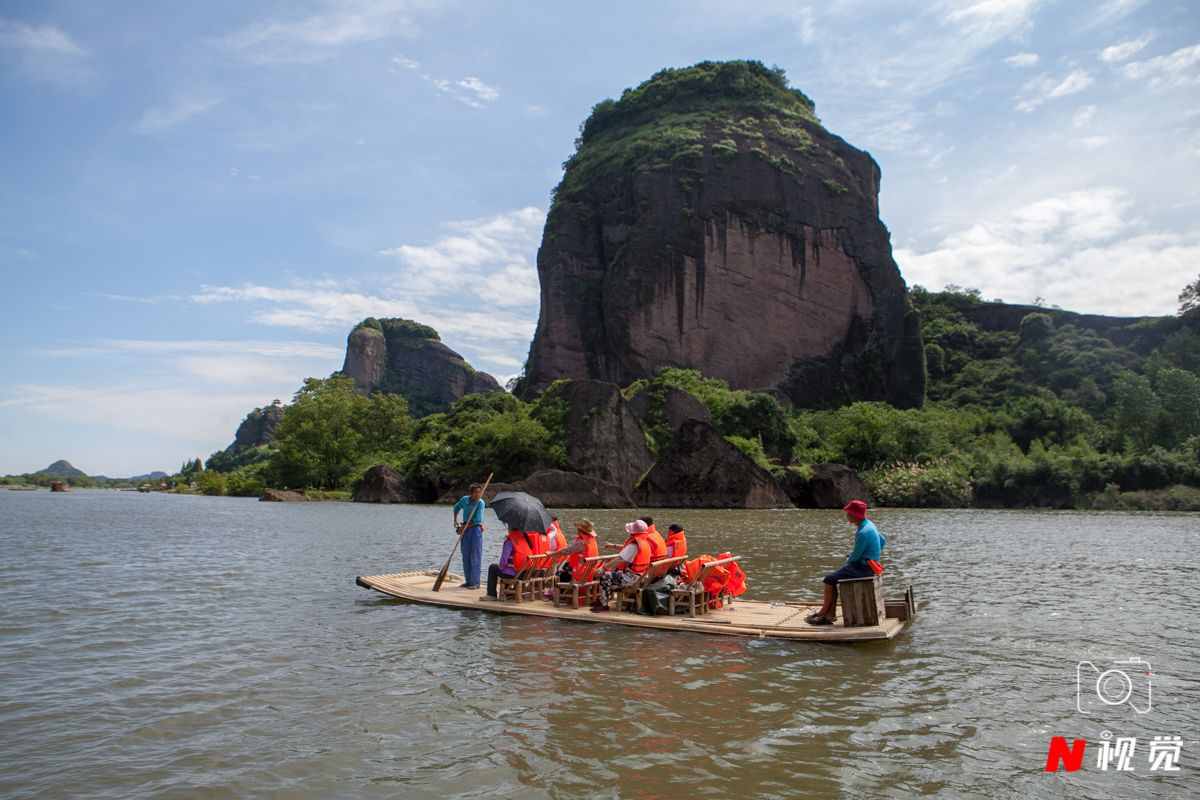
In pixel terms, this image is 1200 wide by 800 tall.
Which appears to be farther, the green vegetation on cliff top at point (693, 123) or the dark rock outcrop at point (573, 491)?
the green vegetation on cliff top at point (693, 123)

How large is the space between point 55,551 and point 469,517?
619 inches

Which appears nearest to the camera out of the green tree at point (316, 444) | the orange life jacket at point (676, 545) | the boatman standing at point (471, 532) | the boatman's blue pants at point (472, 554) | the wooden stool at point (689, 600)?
the wooden stool at point (689, 600)

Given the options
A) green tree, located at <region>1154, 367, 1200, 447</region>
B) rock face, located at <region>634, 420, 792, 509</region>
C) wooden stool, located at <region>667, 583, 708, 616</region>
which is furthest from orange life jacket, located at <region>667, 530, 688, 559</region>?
green tree, located at <region>1154, 367, 1200, 447</region>

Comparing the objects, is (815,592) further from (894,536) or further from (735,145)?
(735,145)

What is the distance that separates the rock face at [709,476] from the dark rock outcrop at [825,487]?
3.28m

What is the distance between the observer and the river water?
6820mm

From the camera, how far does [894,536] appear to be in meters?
31.2

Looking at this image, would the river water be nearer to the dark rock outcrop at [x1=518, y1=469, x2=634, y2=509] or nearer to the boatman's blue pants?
the boatman's blue pants

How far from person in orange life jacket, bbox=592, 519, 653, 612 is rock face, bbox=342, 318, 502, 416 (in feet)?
486

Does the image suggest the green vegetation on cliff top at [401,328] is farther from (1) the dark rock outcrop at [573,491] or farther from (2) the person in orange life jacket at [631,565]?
(2) the person in orange life jacket at [631,565]

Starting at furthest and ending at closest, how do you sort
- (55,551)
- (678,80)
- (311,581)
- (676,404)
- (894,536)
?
1. (678,80)
2. (676,404)
3. (894,536)
4. (55,551)
5. (311,581)

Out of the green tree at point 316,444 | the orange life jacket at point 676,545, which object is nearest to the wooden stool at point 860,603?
the orange life jacket at point 676,545

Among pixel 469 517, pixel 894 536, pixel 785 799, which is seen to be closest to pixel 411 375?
pixel 894 536

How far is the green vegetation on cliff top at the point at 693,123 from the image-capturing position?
90.5m
